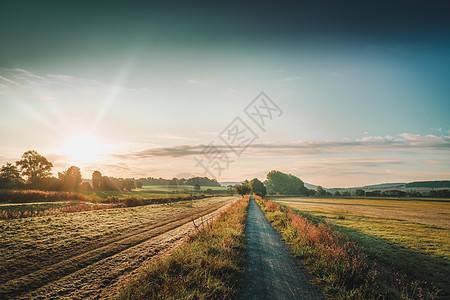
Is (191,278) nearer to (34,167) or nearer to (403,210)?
(403,210)

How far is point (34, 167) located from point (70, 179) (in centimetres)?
1534

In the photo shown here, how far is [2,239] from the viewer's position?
41.3ft

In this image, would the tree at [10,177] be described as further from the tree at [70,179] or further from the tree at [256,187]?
the tree at [256,187]

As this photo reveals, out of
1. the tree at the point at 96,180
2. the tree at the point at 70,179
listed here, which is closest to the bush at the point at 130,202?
the tree at the point at 70,179

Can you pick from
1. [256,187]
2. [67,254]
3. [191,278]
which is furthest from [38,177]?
[256,187]

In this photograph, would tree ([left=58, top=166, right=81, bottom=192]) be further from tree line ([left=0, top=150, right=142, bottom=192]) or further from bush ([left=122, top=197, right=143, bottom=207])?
bush ([left=122, top=197, right=143, bottom=207])

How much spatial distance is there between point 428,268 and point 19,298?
750 inches

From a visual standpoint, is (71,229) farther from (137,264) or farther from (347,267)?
(347,267)

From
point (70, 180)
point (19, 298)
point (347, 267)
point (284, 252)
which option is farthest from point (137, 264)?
point (70, 180)

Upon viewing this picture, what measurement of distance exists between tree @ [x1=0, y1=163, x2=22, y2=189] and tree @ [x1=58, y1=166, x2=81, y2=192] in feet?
32.6

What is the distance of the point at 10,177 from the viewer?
192ft

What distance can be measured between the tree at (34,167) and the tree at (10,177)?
1.63 meters

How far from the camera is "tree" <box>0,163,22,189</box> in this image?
178 feet

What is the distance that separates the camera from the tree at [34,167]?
62.4m
